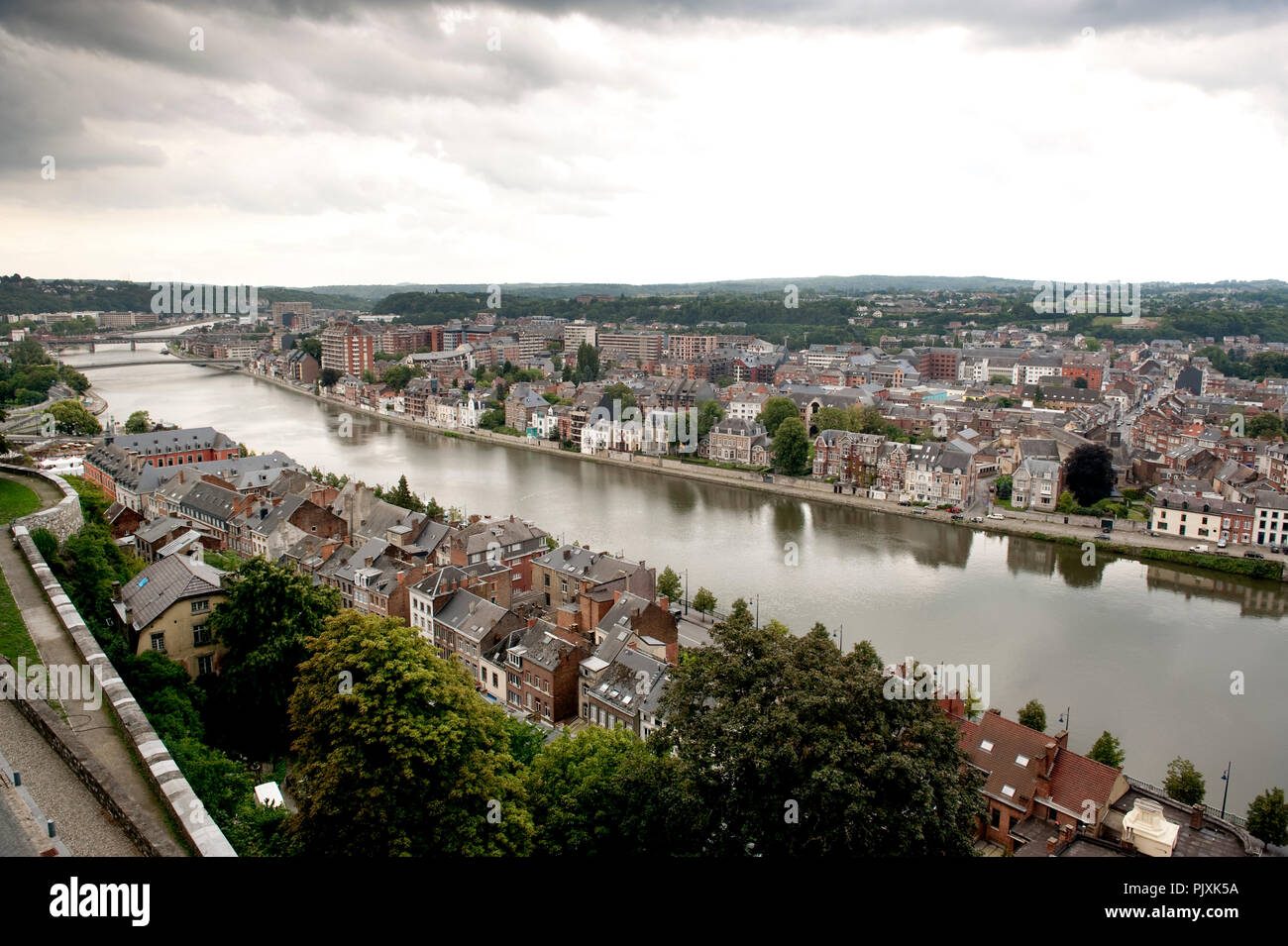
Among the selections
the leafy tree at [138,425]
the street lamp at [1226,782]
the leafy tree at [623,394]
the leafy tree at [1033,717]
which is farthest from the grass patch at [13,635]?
the leafy tree at [623,394]

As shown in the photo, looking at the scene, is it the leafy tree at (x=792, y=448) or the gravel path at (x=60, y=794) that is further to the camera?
the leafy tree at (x=792, y=448)

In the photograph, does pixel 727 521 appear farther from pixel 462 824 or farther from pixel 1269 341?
pixel 1269 341

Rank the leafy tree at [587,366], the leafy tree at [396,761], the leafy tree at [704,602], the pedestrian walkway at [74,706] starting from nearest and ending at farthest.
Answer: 1. the pedestrian walkway at [74,706]
2. the leafy tree at [396,761]
3. the leafy tree at [704,602]
4. the leafy tree at [587,366]

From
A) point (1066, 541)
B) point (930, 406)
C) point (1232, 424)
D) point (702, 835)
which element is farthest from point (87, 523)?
point (1232, 424)

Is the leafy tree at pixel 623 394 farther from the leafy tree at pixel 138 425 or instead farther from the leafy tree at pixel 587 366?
the leafy tree at pixel 138 425

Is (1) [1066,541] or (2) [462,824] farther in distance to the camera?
(1) [1066,541]
